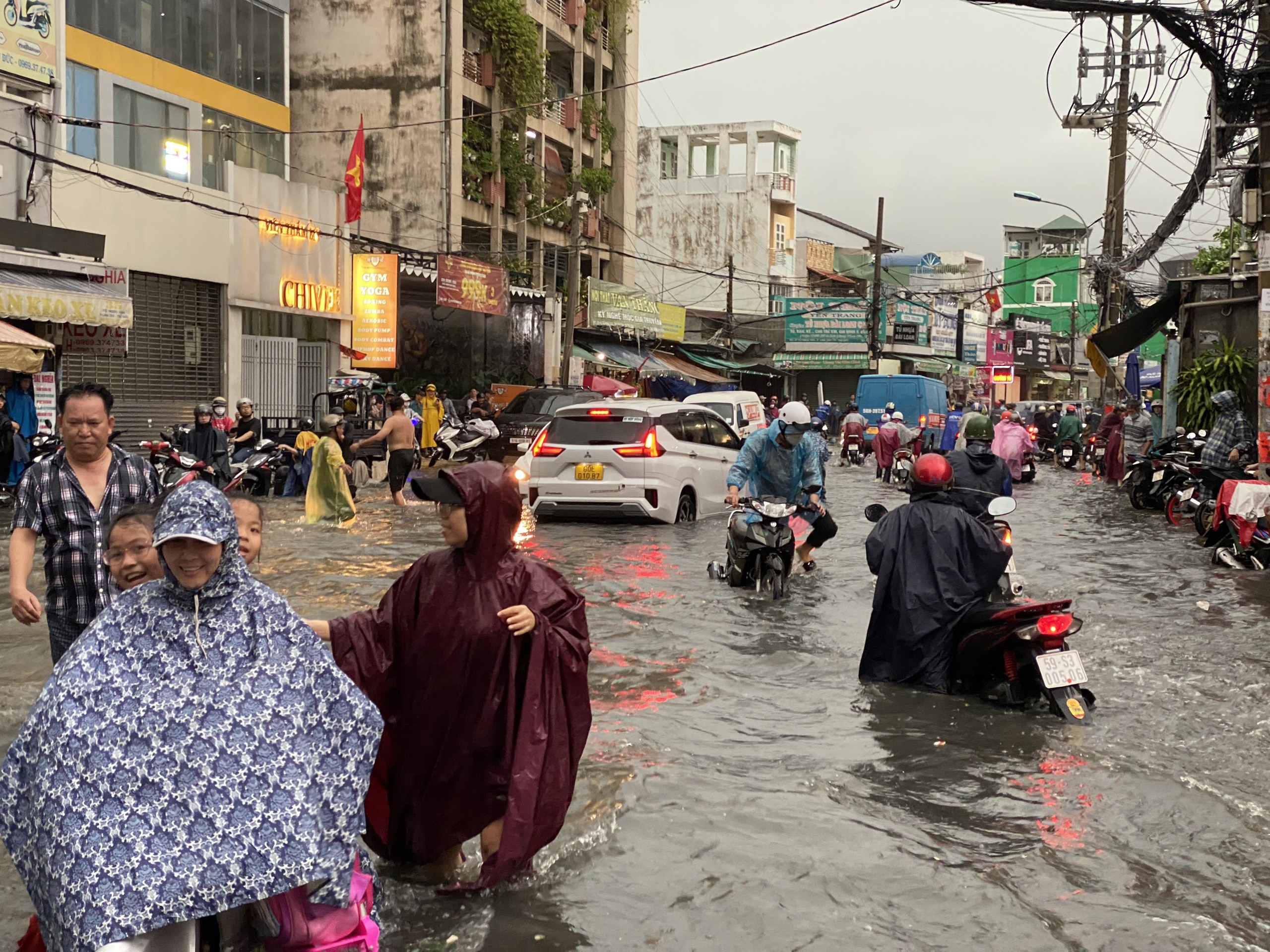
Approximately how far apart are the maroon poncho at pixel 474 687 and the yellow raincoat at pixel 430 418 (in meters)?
22.2

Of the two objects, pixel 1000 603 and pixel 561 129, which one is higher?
pixel 561 129

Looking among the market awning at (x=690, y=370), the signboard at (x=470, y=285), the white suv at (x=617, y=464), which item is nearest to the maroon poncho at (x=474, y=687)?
the white suv at (x=617, y=464)

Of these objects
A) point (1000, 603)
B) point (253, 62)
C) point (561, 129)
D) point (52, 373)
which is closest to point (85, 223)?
point (52, 373)

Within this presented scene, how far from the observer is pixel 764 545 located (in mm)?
10930

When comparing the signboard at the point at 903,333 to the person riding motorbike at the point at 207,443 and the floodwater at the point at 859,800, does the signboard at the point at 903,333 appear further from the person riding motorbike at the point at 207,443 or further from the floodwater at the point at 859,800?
the floodwater at the point at 859,800

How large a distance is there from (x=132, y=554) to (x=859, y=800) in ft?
10.2

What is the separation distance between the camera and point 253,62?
2900cm

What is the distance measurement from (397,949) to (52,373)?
1680cm

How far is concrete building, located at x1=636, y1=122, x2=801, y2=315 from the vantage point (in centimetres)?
6091

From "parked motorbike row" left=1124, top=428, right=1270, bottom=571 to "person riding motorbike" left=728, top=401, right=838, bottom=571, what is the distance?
4.97 meters

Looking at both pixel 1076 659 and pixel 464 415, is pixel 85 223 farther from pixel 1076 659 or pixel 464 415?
pixel 1076 659

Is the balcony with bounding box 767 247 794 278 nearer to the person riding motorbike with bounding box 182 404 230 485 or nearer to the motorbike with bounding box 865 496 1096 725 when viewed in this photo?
the person riding motorbike with bounding box 182 404 230 485

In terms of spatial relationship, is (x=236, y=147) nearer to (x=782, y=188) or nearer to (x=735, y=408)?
(x=735, y=408)

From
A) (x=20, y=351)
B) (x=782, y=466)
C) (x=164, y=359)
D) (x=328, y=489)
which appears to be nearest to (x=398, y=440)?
(x=328, y=489)
